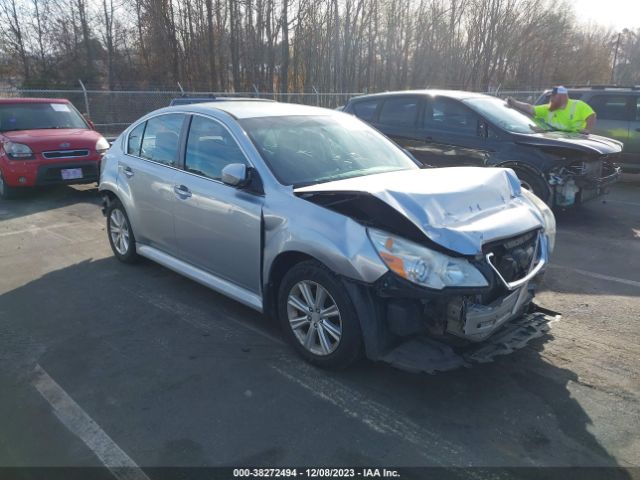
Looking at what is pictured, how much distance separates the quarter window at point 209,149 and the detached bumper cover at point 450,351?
1.85 m

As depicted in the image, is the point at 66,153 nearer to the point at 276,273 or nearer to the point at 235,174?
the point at 235,174

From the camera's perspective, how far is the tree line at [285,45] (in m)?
24.6

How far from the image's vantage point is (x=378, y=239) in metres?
3.05

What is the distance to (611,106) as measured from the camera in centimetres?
1052

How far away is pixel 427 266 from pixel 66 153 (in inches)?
325

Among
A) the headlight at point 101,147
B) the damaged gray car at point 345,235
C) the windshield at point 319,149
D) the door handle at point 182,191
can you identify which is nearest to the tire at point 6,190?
the headlight at point 101,147

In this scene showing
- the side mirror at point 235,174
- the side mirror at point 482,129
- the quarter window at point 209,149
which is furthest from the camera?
the side mirror at point 482,129

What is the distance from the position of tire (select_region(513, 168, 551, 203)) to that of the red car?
7.26 m

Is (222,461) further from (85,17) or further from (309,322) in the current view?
(85,17)

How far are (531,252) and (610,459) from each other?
130 centimetres

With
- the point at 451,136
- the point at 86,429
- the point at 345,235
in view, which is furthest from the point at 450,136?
the point at 86,429

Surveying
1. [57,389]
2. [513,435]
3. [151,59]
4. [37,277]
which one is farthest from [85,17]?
[513,435]

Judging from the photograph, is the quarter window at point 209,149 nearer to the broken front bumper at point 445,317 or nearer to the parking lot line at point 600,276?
the broken front bumper at point 445,317

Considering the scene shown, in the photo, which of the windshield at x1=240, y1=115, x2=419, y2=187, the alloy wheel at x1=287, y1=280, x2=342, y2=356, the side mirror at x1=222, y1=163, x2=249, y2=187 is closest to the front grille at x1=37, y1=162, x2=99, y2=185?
the windshield at x1=240, y1=115, x2=419, y2=187
